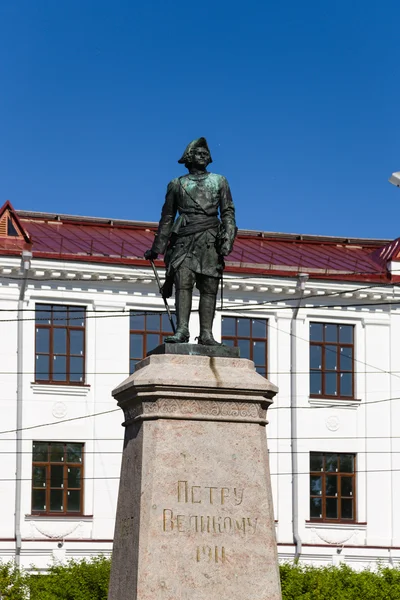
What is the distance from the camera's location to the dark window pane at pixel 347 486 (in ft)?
161

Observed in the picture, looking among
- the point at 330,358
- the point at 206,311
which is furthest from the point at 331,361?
the point at 206,311

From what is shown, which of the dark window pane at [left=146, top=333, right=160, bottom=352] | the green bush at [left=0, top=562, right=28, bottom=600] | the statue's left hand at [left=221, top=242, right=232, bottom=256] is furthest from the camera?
the dark window pane at [left=146, top=333, right=160, bottom=352]

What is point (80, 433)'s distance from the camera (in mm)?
46969

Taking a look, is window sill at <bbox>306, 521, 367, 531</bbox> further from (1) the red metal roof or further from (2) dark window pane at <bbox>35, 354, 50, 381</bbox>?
(2) dark window pane at <bbox>35, 354, 50, 381</bbox>

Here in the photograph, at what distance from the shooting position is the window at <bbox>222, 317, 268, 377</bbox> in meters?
48.6

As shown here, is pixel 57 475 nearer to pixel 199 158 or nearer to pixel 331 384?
pixel 331 384

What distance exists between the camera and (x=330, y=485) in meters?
49.0

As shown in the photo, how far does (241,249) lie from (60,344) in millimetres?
7840

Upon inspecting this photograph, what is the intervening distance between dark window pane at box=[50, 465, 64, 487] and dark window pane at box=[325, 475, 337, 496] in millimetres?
7989

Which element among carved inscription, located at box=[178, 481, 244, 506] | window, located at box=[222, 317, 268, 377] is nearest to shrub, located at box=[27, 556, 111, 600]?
window, located at box=[222, 317, 268, 377]

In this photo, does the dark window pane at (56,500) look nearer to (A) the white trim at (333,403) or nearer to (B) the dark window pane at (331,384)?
(A) the white trim at (333,403)

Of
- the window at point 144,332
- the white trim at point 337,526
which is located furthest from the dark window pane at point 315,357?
the white trim at point 337,526

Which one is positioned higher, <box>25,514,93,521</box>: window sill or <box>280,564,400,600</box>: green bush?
<box>25,514,93,521</box>: window sill

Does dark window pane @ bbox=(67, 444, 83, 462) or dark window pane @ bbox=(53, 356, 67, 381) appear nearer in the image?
dark window pane @ bbox=(67, 444, 83, 462)
